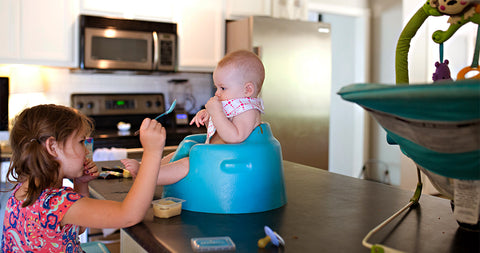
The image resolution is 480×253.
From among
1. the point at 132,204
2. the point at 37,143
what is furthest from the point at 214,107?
the point at 37,143

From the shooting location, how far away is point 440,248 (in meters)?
0.84

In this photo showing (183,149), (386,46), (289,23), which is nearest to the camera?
(183,149)

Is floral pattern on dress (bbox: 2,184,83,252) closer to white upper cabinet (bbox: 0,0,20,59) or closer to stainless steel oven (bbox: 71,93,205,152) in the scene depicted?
stainless steel oven (bbox: 71,93,205,152)

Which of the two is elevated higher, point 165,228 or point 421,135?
point 421,135

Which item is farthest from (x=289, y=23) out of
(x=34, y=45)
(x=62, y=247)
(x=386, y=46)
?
(x=62, y=247)

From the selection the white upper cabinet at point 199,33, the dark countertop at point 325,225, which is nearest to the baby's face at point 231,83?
the dark countertop at point 325,225

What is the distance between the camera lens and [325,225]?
0.98 metres

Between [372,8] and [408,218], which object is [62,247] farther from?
[372,8]

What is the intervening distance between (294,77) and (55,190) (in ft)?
9.59

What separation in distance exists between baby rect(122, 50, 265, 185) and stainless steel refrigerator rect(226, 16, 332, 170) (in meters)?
2.35

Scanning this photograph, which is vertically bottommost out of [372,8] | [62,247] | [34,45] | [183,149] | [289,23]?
[62,247]

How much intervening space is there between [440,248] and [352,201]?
1.23 feet

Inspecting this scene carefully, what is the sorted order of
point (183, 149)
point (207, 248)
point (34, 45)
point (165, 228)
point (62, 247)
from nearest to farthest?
point (207, 248) < point (165, 228) < point (62, 247) < point (183, 149) < point (34, 45)

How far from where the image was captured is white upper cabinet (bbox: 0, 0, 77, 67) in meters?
3.03
